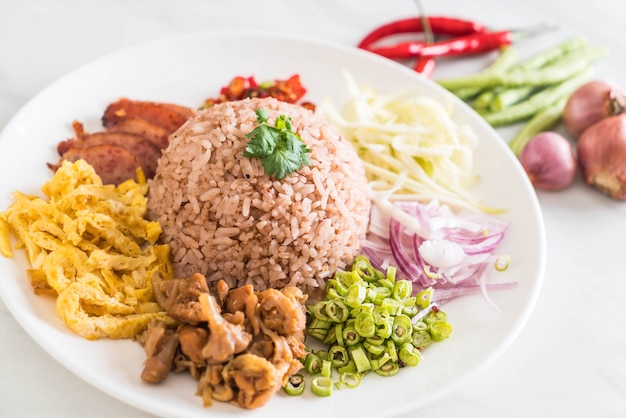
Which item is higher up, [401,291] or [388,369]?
[401,291]

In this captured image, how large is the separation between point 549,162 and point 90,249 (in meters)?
3.63

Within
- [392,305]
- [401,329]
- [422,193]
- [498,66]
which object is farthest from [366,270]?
[498,66]

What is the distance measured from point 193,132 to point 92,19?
2.75m

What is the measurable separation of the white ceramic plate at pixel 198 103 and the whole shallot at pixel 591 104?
44.2 inches

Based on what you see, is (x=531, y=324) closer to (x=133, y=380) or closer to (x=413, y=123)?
(x=413, y=123)

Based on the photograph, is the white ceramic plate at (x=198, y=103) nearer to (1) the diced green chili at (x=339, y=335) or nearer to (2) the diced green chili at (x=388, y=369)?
(2) the diced green chili at (x=388, y=369)

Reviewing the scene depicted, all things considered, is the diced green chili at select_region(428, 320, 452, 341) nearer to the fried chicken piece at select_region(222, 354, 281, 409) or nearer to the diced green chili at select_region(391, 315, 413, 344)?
the diced green chili at select_region(391, 315, 413, 344)

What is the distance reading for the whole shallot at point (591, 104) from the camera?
6.33 metres

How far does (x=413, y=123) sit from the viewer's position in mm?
5891

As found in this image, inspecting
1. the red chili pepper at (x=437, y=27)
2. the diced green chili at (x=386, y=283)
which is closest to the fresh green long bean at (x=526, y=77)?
the red chili pepper at (x=437, y=27)

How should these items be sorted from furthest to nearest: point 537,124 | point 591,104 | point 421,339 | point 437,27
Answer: point 437,27
point 537,124
point 591,104
point 421,339

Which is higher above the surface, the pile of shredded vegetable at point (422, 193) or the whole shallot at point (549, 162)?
the pile of shredded vegetable at point (422, 193)

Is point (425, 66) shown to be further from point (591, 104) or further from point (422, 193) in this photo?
point (422, 193)

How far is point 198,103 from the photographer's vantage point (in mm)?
6004
